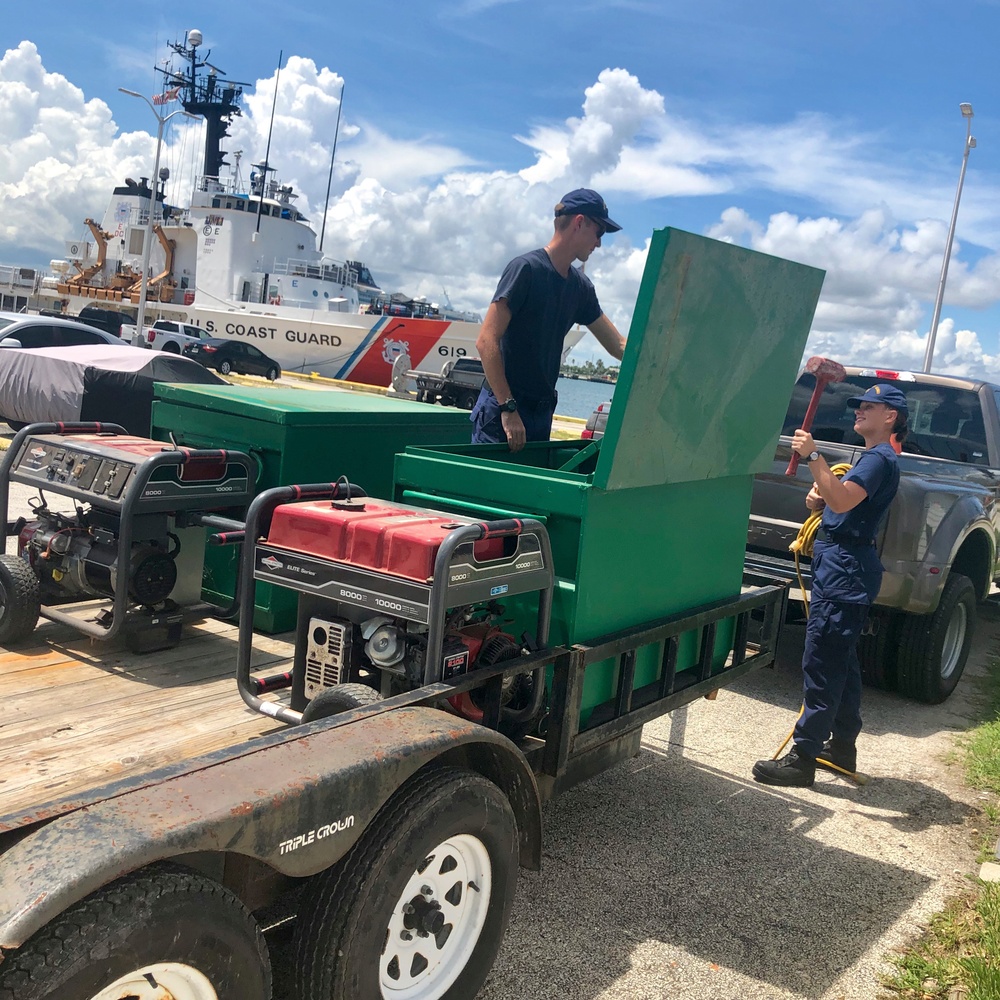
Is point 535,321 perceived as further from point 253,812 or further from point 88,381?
point 88,381

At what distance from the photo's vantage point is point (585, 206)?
4352 mm

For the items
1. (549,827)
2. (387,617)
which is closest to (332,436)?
(387,617)

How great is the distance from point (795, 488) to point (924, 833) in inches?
95.6

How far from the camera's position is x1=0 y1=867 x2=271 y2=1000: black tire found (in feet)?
5.56

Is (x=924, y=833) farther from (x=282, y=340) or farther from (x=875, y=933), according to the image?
(x=282, y=340)

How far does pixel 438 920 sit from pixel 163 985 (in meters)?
0.85

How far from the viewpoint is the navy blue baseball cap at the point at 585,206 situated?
4.34 metres

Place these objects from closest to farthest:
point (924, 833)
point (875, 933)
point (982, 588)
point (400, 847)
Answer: point (400, 847)
point (875, 933)
point (924, 833)
point (982, 588)

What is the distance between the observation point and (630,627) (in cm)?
371

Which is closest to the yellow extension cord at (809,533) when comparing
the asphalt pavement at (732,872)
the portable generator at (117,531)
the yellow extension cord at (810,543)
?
the yellow extension cord at (810,543)

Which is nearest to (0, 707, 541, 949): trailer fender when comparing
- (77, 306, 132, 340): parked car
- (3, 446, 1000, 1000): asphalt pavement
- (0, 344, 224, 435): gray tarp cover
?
(3, 446, 1000, 1000): asphalt pavement

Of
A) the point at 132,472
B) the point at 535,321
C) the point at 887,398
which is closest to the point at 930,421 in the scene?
the point at 887,398

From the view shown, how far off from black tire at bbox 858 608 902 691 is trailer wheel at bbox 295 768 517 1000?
4.07m

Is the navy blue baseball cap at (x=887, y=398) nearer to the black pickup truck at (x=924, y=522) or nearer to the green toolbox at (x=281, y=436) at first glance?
the black pickup truck at (x=924, y=522)
